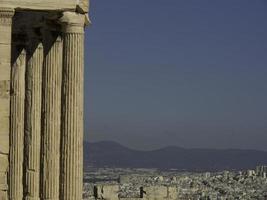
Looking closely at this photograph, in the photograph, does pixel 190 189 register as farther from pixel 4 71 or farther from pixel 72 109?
pixel 4 71

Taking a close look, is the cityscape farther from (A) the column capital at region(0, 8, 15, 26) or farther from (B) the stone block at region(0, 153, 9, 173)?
(A) the column capital at region(0, 8, 15, 26)

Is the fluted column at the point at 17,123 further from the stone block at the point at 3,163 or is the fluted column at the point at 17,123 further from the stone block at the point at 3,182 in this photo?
the stone block at the point at 3,182

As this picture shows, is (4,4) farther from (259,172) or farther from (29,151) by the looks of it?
(259,172)

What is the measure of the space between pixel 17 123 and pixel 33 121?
2.84 ft

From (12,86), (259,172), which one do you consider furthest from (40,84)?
(259,172)

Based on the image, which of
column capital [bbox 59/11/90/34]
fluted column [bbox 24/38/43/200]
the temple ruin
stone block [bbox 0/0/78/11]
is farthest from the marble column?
fluted column [bbox 24/38/43/200]

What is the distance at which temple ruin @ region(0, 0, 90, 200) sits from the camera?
33000 mm

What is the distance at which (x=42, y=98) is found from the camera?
36312 mm

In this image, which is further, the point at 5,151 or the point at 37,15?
the point at 37,15

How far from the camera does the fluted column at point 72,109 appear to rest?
34.4m

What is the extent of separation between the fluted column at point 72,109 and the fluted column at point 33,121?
224 cm

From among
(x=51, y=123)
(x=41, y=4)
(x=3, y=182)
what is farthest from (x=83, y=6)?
(x=3, y=182)

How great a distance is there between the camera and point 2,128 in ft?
107

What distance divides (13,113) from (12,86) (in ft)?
3.17
